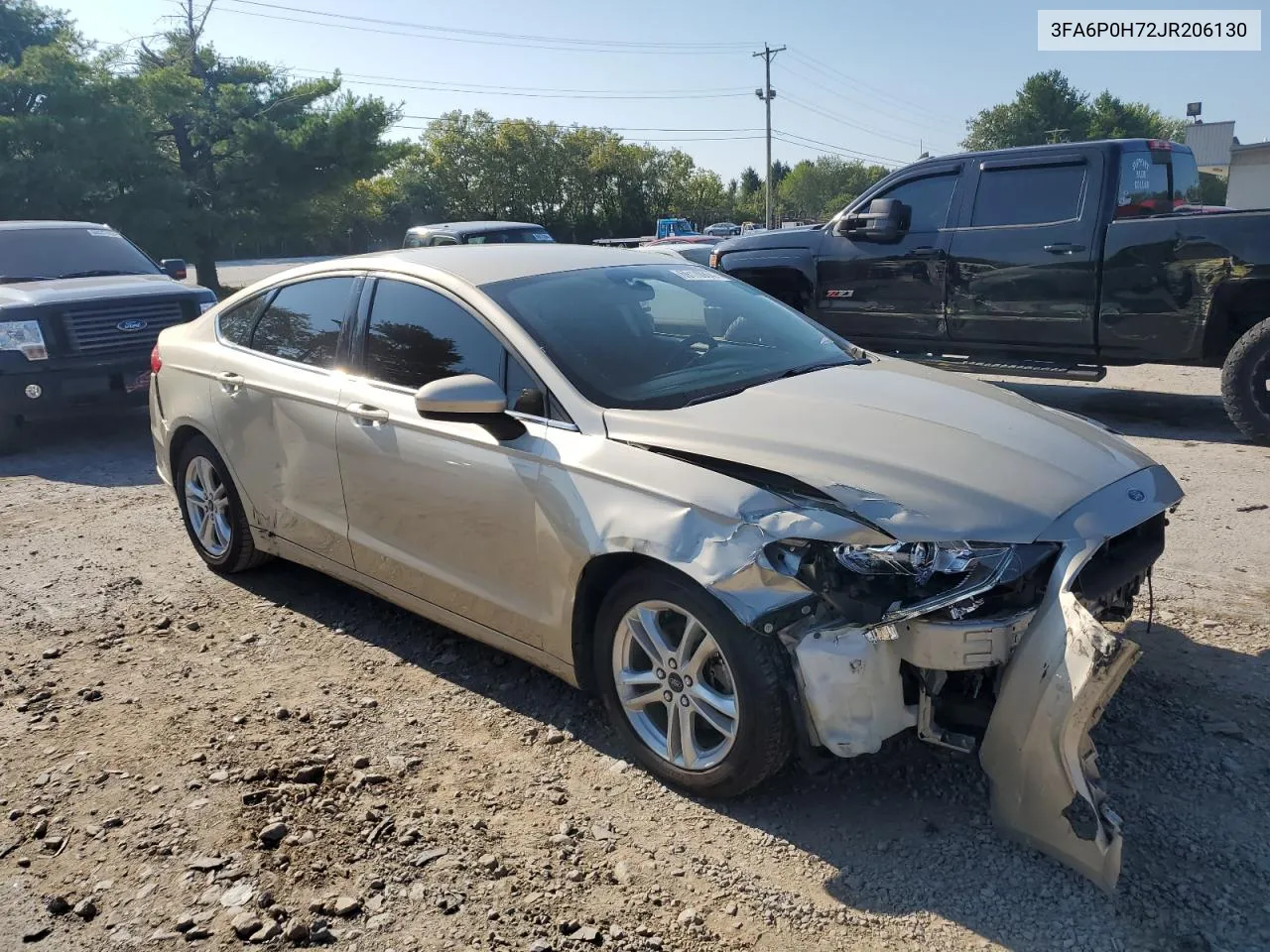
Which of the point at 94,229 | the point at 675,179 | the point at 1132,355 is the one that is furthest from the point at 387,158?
the point at 675,179

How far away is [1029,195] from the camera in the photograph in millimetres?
8273

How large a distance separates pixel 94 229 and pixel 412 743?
9.03 m

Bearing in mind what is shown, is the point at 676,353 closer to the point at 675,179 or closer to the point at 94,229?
the point at 94,229

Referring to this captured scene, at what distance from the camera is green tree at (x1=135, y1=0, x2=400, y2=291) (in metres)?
22.3

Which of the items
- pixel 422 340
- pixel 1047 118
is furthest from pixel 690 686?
pixel 1047 118

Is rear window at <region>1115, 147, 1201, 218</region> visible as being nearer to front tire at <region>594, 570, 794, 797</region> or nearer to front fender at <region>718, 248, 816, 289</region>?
front fender at <region>718, 248, 816, 289</region>

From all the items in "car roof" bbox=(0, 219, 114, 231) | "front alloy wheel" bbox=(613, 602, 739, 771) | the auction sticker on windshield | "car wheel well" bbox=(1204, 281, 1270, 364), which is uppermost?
"car roof" bbox=(0, 219, 114, 231)

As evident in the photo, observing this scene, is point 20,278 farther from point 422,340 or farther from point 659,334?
point 659,334

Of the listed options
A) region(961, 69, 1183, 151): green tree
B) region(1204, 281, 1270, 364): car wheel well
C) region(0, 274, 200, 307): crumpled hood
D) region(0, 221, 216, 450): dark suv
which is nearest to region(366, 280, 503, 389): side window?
region(0, 221, 216, 450): dark suv

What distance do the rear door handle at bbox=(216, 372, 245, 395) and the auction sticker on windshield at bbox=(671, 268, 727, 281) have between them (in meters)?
2.08

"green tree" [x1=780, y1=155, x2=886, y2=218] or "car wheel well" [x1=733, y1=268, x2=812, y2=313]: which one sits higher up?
"green tree" [x1=780, y1=155, x2=886, y2=218]

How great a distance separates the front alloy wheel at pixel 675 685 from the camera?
307cm

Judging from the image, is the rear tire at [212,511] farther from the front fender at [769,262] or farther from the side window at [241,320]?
the front fender at [769,262]

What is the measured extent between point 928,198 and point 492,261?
18.9ft
